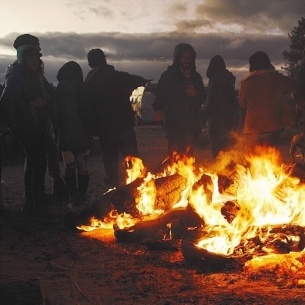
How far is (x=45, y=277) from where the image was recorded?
4746 mm

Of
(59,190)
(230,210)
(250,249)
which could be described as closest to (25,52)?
(59,190)

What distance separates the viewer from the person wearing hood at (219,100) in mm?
9242

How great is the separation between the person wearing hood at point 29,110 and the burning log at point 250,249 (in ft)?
10.1

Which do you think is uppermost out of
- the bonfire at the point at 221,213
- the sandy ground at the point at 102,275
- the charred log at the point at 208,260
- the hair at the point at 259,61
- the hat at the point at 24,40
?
the hat at the point at 24,40

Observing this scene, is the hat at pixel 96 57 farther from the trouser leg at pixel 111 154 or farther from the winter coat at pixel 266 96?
the winter coat at pixel 266 96

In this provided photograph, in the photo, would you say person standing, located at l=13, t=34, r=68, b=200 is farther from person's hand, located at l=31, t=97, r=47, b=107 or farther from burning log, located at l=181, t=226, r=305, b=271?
burning log, located at l=181, t=226, r=305, b=271

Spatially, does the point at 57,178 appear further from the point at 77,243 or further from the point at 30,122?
the point at 77,243

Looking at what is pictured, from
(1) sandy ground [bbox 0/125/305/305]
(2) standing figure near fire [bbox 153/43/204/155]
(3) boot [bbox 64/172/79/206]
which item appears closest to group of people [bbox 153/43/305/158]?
(2) standing figure near fire [bbox 153/43/204/155]

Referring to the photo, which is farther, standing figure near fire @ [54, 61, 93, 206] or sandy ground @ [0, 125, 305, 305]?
standing figure near fire @ [54, 61, 93, 206]

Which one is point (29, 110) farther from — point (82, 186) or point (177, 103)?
point (177, 103)

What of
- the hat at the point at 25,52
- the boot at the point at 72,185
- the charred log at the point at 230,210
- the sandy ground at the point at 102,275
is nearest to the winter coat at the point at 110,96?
the boot at the point at 72,185

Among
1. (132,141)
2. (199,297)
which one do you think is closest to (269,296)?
(199,297)

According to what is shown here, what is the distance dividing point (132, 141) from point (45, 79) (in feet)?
6.15

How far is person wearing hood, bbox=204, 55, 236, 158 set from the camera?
30.3 feet
